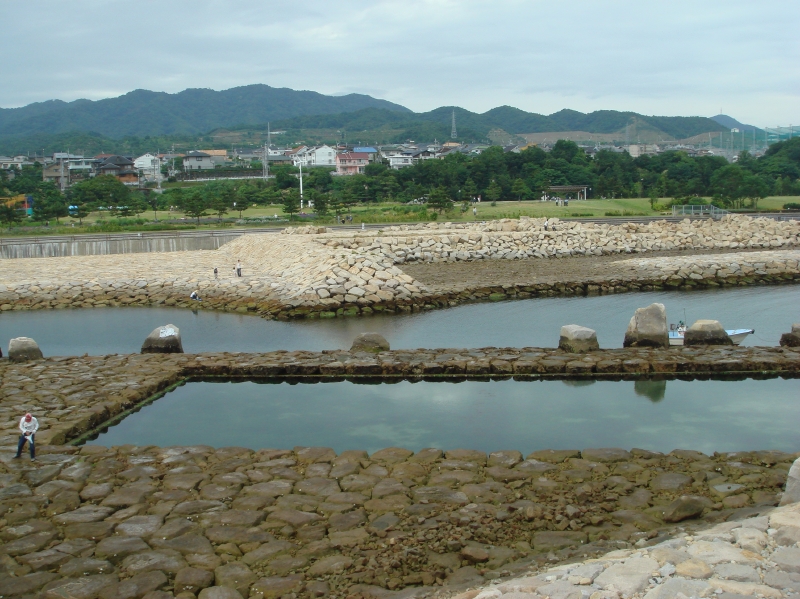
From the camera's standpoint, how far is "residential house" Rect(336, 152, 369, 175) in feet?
298

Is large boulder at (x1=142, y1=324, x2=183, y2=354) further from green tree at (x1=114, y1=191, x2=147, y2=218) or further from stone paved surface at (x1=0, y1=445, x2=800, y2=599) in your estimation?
green tree at (x1=114, y1=191, x2=147, y2=218)

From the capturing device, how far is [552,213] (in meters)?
43.0

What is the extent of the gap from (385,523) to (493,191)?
155 feet

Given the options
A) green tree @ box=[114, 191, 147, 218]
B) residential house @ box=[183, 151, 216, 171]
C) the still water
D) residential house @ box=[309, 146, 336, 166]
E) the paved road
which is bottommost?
the still water

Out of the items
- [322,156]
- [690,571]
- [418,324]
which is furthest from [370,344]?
[322,156]

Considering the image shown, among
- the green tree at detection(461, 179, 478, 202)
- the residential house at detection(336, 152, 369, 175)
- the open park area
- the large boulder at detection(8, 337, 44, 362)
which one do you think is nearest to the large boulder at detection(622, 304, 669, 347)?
the open park area

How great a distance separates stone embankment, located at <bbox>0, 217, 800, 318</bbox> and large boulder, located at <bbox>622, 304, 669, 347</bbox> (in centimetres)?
715

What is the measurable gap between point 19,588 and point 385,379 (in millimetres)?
7136

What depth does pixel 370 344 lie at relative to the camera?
44.6 feet

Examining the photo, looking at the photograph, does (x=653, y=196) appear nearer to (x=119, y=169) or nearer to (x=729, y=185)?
(x=729, y=185)

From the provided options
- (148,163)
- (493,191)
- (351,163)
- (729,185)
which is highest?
(148,163)

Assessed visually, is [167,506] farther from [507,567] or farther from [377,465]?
[507,567]

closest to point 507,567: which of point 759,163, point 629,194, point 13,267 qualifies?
point 13,267

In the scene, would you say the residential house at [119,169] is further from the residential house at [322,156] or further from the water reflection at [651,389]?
the water reflection at [651,389]
